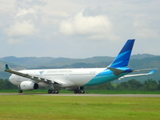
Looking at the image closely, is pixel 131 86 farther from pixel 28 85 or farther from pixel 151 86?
pixel 28 85

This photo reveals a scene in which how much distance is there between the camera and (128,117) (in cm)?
2209

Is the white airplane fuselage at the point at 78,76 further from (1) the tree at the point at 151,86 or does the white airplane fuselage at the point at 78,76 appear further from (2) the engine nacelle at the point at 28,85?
(1) the tree at the point at 151,86

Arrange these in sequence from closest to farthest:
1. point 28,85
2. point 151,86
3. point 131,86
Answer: point 28,85 → point 151,86 → point 131,86

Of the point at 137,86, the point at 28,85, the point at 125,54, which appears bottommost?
the point at 28,85

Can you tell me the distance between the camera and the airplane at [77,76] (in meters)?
54.3

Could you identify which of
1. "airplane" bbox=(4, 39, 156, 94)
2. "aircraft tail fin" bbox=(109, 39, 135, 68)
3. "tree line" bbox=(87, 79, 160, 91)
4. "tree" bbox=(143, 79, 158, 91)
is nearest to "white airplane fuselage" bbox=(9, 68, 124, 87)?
"airplane" bbox=(4, 39, 156, 94)

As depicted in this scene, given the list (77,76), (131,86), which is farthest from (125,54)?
(131,86)

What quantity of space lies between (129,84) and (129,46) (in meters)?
24.4

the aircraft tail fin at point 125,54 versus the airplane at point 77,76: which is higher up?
the aircraft tail fin at point 125,54

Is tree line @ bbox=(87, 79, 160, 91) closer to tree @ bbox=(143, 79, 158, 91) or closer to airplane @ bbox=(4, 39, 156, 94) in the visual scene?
tree @ bbox=(143, 79, 158, 91)

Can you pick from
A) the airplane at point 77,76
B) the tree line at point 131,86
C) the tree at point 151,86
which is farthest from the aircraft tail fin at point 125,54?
the tree at point 151,86

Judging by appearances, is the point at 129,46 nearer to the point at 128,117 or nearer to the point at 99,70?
the point at 99,70

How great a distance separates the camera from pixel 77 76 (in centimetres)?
5869

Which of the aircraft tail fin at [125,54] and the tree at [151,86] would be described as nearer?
the aircraft tail fin at [125,54]
